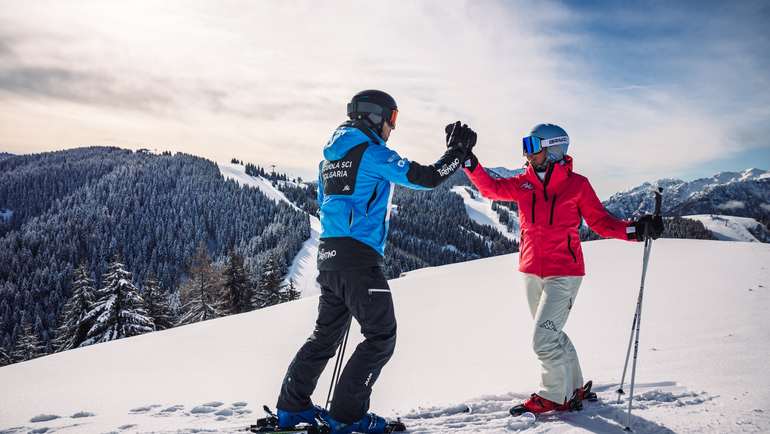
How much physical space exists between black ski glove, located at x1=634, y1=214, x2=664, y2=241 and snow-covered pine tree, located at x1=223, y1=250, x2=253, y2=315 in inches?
1259

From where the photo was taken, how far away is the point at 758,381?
391 centimetres

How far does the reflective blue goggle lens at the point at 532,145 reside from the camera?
13.6 feet

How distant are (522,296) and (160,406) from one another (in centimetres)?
846

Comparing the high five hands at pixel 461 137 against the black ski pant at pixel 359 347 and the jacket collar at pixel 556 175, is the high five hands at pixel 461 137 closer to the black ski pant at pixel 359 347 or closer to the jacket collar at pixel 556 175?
the jacket collar at pixel 556 175

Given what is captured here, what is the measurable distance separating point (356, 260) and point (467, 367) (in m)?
3.37

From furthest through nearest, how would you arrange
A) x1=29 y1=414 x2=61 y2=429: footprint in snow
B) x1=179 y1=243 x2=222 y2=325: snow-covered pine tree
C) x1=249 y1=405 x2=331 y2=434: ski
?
x1=179 y1=243 x2=222 y2=325: snow-covered pine tree < x1=29 y1=414 x2=61 y2=429: footprint in snow < x1=249 y1=405 x2=331 y2=434: ski

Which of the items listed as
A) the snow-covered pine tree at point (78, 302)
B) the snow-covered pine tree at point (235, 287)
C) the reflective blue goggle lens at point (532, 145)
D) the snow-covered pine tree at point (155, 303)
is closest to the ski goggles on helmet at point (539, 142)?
the reflective blue goggle lens at point (532, 145)

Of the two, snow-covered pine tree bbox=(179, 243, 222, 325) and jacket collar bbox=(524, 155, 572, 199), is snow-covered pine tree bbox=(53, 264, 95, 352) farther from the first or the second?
jacket collar bbox=(524, 155, 572, 199)

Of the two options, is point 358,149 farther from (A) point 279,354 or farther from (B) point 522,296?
(B) point 522,296

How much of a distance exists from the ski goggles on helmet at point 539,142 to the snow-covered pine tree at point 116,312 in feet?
82.5

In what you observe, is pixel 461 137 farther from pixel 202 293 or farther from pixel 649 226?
pixel 202 293

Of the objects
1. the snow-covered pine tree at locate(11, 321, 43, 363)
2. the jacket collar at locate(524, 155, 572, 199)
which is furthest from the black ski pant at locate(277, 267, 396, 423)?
the snow-covered pine tree at locate(11, 321, 43, 363)

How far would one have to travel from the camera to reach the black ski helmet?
3.57m

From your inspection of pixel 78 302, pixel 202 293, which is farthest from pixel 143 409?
pixel 202 293
